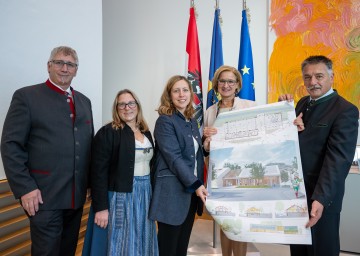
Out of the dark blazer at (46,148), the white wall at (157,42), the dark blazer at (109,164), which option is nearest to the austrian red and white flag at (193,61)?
the white wall at (157,42)

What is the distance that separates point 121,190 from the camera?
5.22 ft

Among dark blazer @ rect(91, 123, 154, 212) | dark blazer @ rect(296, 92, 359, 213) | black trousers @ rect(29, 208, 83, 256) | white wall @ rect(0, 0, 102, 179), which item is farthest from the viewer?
white wall @ rect(0, 0, 102, 179)

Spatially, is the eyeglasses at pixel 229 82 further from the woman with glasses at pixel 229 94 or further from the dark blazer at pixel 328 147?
the dark blazer at pixel 328 147

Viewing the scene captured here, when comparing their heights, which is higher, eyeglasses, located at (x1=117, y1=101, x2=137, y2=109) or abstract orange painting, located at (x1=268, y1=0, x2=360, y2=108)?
abstract orange painting, located at (x1=268, y1=0, x2=360, y2=108)

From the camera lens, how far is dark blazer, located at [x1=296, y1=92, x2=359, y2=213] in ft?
4.41

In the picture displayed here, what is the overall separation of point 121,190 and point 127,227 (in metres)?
0.25

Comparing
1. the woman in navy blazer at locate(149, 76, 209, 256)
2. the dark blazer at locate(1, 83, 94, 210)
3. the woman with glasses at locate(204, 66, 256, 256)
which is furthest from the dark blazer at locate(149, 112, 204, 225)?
A: the dark blazer at locate(1, 83, 94, 210)

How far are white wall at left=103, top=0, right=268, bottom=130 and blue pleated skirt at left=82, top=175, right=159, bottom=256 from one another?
213 centimetres

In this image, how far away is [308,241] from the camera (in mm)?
1329

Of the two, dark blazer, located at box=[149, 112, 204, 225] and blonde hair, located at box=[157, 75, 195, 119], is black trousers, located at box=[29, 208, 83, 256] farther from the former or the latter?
blonde hair, located at box=[157, 75, 195, 119]

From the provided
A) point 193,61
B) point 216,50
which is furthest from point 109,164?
point 216,50

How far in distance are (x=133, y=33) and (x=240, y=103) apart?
2.37 metres

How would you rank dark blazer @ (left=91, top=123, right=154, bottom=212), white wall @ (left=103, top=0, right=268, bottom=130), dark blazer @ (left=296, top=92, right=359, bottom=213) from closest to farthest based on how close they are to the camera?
dark blazer @ (left=296, top=92, right=359, bottom=213) < dark blazer @ (left=91, top=123, right=154, bottom=212) < white wall @ (left=103, top=0, right=268, bottom=130)

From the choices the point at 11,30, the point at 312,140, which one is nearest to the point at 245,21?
the point at 312,140
